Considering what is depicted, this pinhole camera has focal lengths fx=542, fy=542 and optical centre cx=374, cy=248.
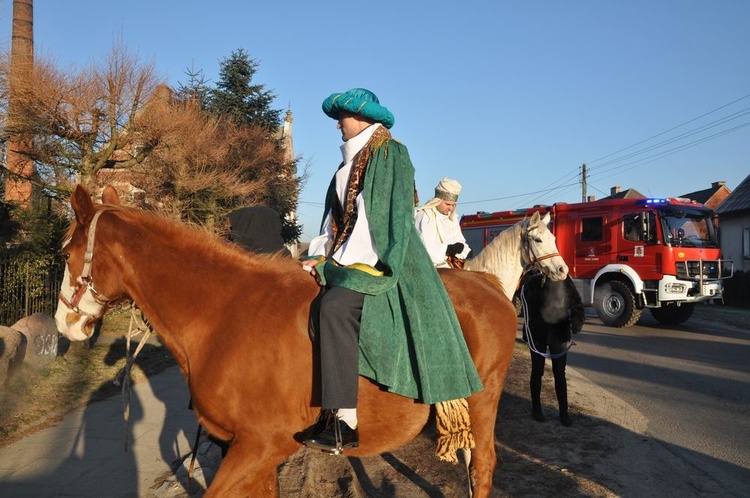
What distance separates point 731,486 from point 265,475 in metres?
3.81

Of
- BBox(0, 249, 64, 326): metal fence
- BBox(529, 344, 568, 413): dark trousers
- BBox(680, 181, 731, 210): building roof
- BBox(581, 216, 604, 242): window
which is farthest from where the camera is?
BBox(680, 181, 731, 210): building roof

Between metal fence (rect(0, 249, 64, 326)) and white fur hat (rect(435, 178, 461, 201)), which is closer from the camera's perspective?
white fur hat (rect(435, 178, 461, 201))

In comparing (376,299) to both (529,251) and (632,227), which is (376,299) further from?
(632,227)

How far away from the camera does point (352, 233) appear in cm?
288

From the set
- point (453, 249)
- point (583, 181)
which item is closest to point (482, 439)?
point (453, 249)

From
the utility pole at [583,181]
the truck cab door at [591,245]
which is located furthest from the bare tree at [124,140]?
the utility pole at [583,181]

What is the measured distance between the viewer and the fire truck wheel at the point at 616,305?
48.9 feet

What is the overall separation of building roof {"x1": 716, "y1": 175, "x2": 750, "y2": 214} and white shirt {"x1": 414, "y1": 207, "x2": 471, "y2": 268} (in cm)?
2500

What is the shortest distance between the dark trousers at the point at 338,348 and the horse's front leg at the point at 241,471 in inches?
16.3

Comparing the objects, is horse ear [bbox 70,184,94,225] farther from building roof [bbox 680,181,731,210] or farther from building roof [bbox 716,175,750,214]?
building roof [bbox 680,181,731,210]

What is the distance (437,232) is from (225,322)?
3.20 meters

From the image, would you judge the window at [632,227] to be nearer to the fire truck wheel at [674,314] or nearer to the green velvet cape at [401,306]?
the fire truck wheel at [674,314]

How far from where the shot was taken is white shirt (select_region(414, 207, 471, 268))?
17.7 ft

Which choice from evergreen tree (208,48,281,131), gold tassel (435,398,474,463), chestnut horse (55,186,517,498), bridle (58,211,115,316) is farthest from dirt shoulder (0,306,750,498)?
evergreen tree (208,48,281,131)
